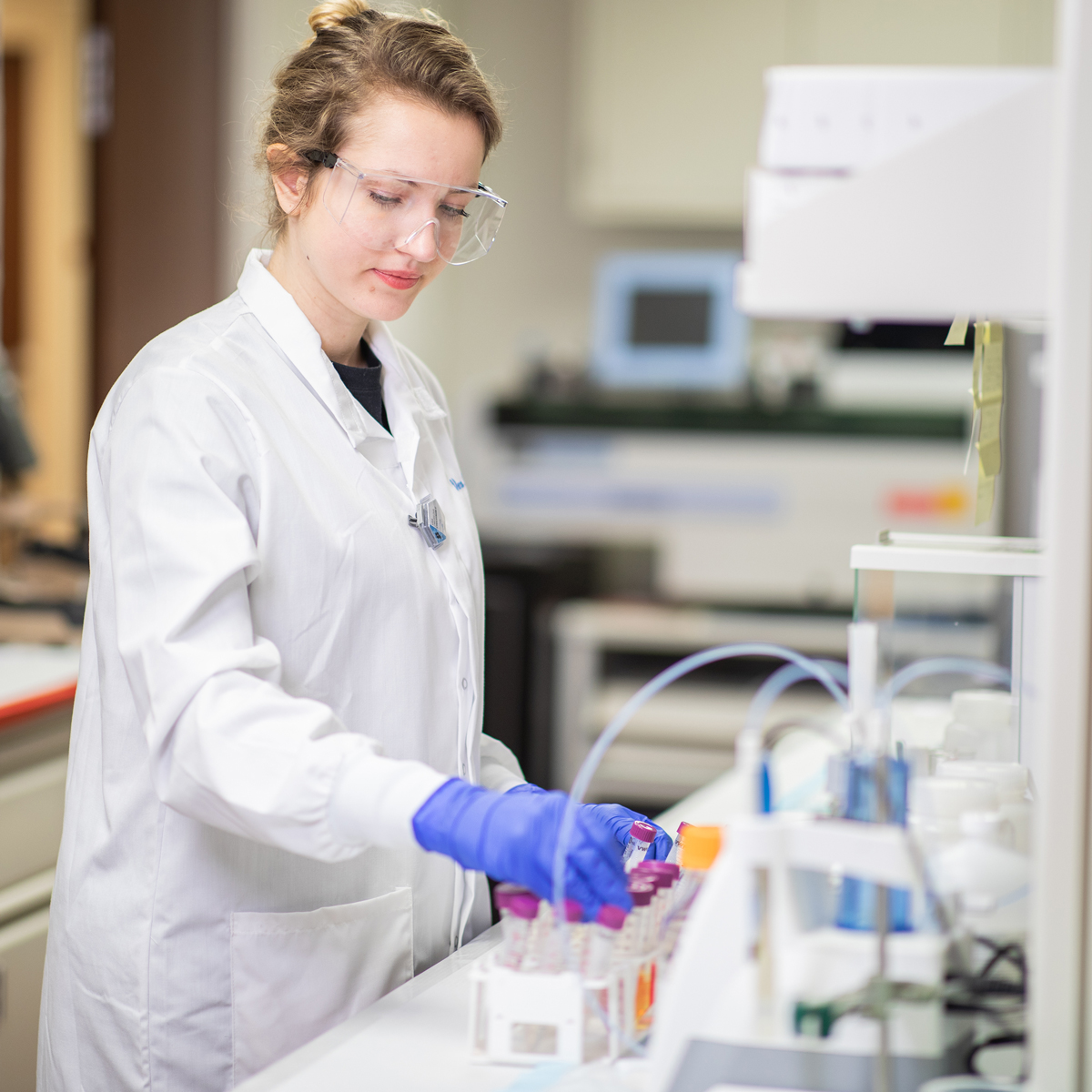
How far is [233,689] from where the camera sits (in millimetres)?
956

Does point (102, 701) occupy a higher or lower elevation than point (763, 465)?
lower

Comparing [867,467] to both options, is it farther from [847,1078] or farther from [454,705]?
[847,1078]

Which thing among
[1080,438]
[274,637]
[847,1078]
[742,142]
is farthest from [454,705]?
[742,142]

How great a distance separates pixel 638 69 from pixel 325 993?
2.90m

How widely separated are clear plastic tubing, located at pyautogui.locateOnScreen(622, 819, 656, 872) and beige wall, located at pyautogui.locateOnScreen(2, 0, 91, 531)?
8.90ft

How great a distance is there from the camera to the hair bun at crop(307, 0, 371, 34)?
1.21 metres

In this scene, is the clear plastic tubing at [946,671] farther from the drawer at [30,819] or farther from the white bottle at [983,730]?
the drawer at [30,819]

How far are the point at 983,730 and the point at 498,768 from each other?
48 cm

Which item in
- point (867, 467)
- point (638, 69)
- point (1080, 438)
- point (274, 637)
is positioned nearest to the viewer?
point (1080, 438)

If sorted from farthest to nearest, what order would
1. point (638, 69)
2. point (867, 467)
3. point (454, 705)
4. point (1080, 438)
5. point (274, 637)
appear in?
1. point (638, 69)
2. point (867, 467)
3. point (454, 705)
4. point (274, 637)
5. point (1080, 438)

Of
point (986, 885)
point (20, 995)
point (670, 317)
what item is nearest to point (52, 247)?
point (670, 317)

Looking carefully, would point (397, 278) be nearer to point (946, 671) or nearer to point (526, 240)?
point (946, 671)

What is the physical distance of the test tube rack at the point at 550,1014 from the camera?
0.89m

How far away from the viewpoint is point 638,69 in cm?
345
